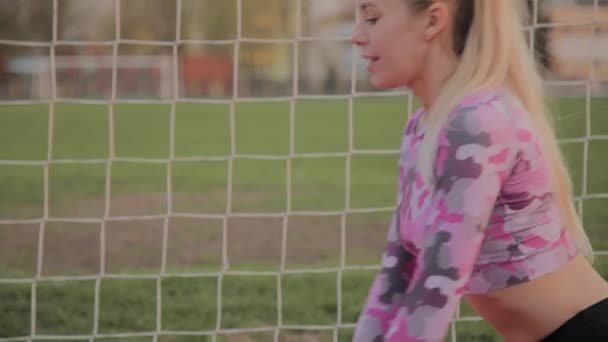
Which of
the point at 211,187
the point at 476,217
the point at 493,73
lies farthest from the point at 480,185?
the point at 211,187

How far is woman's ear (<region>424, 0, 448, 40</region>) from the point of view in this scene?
5.97 feet

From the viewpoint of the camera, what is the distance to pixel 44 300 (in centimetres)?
506

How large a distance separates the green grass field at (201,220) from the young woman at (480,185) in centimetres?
153

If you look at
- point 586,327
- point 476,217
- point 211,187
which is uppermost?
point 476,217

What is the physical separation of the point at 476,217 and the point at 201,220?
609 centimetres

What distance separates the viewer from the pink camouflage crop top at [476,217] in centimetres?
168

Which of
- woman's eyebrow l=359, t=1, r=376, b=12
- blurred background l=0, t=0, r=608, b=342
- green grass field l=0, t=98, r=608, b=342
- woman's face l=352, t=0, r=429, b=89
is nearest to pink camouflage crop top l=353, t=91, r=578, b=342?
woman's face l=352, t=0, r=429, b=89

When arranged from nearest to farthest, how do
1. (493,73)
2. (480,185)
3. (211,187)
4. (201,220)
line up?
1. (480,185)
2. (493,73)
3. (201,220)
4. (211,187)

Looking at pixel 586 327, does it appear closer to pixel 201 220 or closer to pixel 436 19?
pixel 436 19

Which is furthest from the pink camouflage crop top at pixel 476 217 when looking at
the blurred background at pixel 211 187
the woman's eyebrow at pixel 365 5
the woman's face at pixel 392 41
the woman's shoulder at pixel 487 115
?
the blurred background at pixel 211 187

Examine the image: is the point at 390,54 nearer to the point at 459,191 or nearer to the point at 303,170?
the point at 459,191

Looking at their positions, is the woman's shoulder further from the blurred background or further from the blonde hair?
the blurred background

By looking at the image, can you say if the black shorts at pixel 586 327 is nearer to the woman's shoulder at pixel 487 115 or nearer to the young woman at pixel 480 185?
the young woman at pixel 480 185

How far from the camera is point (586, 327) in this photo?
182cm
